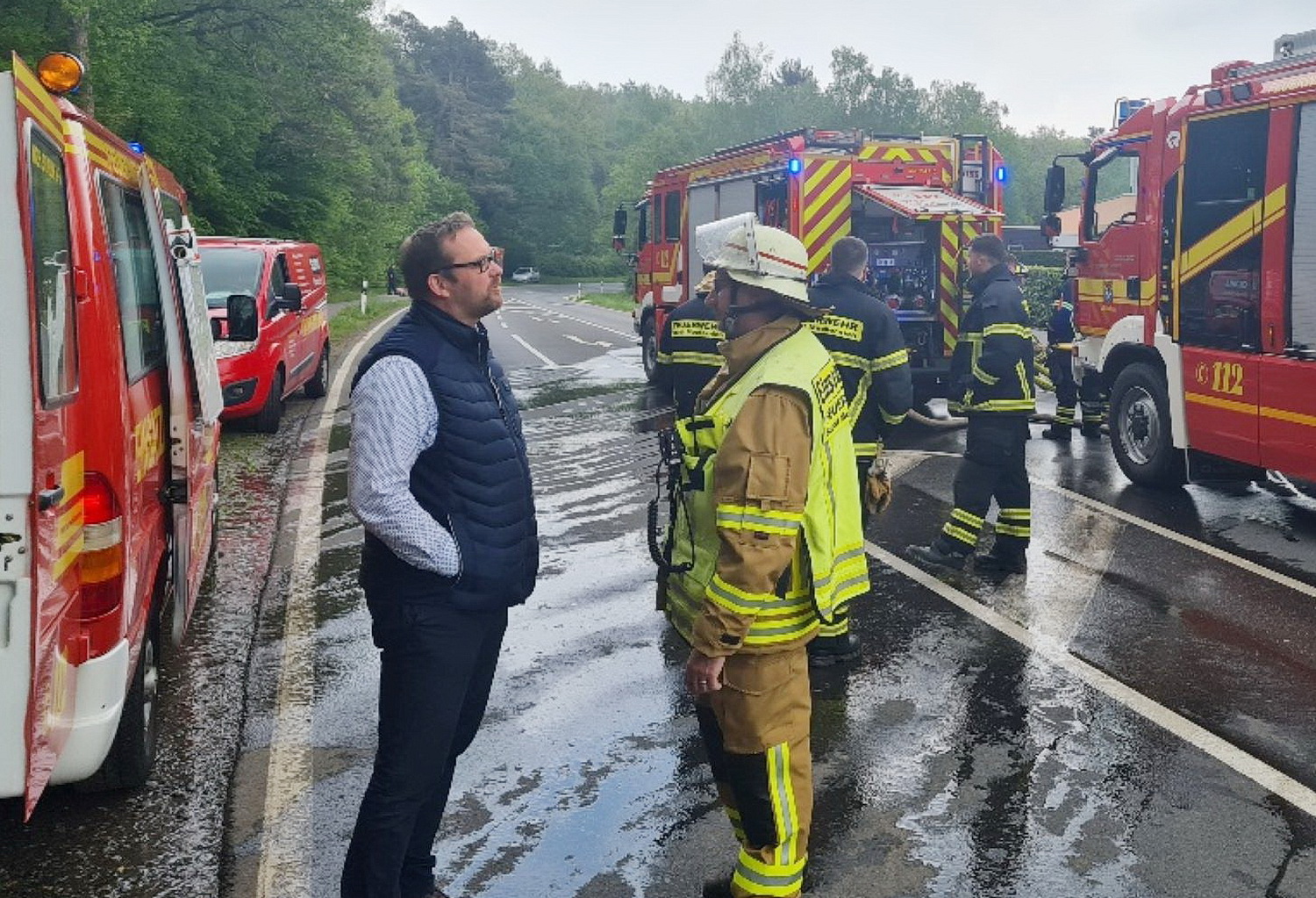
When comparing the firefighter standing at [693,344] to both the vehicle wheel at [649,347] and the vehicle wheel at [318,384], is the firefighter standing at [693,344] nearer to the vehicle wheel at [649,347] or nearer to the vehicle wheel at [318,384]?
the vehicle wheel at [318,384]

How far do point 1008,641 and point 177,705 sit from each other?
3.63 metres

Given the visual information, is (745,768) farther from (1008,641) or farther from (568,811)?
(1008,641)

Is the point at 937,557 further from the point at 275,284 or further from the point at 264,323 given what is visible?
the point at 275,284

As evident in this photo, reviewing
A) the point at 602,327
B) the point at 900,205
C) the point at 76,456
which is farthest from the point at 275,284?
the point at 602,327

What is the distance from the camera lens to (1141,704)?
5.22m

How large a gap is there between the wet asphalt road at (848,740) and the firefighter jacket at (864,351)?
3.53ft

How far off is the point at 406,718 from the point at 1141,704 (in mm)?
3243

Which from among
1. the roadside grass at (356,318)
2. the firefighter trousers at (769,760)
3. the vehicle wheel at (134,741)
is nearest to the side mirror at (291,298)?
the vehicle wheel at (134,741)

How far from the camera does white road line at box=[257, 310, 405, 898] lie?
152 inches

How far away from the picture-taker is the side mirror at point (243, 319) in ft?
21.5

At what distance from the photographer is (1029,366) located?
7.11 meters

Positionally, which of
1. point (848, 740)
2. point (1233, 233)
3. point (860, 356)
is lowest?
point (848, 740)

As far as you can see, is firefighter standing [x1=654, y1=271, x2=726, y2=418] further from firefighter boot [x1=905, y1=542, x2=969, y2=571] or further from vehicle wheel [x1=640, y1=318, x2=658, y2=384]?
vehicle wheel [x1=640, y1=318, x2=658, y2=384]

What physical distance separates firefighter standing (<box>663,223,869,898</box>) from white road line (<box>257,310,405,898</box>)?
1.36 meters
